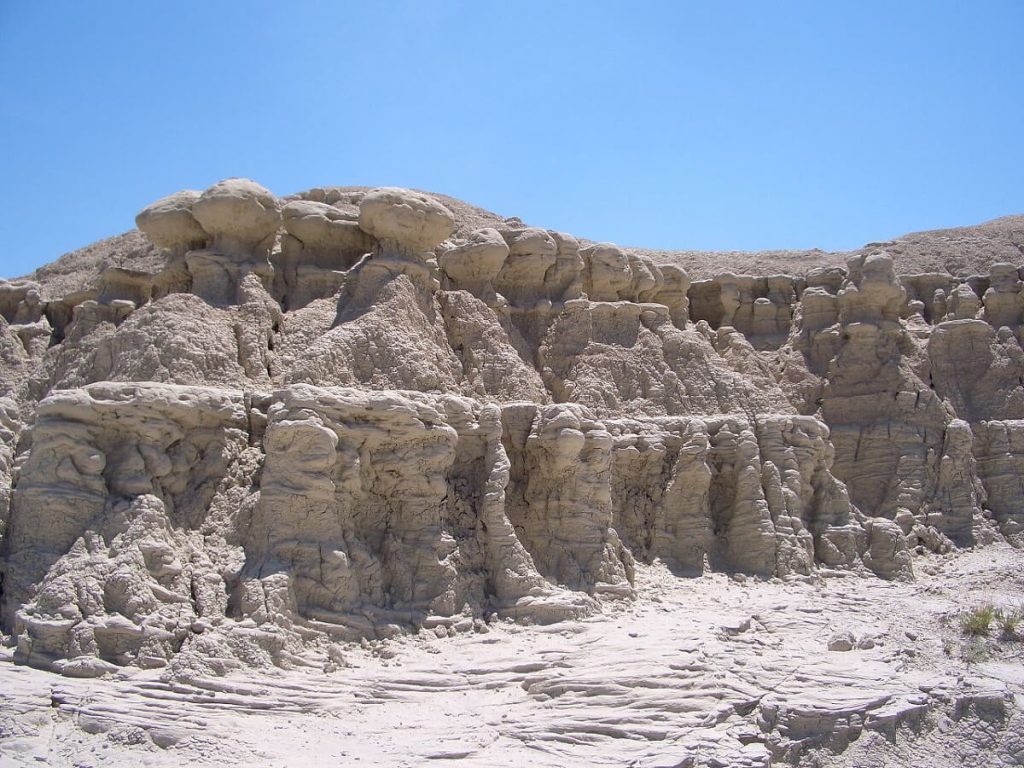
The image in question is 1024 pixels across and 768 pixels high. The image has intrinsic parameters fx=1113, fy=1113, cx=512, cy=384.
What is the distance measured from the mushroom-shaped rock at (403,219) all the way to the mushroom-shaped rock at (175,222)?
239 cm

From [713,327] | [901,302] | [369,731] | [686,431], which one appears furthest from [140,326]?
[901,302]

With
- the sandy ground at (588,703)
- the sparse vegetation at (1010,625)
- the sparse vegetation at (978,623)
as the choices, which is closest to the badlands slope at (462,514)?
the sandy ground at (588,703)

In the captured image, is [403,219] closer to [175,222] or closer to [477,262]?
[477,262]

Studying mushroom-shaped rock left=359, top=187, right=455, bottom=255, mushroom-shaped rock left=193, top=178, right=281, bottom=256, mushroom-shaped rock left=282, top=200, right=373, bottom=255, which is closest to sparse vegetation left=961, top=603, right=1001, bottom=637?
mushroom-shaped rock left=359, top=187, right=455, bottom=255

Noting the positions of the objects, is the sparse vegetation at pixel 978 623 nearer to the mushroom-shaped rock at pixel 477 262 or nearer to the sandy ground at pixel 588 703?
the sandy ground at pixel 588 703

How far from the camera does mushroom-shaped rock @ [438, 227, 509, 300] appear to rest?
703 inches

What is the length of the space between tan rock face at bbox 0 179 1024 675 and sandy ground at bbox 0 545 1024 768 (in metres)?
0.62

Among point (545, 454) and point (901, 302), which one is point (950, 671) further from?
point (901, 302)

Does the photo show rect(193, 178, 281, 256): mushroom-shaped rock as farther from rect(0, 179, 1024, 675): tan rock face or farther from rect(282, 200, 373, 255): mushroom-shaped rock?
rect(282, 200, 373, 255): mushroom-shaped rock

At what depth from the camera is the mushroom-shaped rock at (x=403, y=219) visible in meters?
16.3

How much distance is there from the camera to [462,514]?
14586 mm

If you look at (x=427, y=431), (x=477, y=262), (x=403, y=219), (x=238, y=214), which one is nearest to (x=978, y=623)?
(x=427, y=431)

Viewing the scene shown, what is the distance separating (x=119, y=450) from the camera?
41.1 feet

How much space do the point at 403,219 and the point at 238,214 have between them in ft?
7.83
